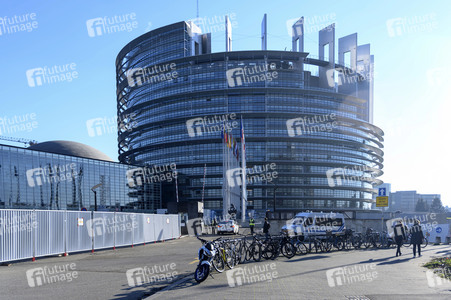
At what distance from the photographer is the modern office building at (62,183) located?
2370 inches

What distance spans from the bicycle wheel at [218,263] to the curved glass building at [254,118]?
3463 inches

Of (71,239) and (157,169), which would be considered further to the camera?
(157,169)

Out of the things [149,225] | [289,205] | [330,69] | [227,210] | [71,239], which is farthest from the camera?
[330,69]

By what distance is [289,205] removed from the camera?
103062 millimetres

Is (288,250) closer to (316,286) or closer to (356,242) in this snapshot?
(316,286)

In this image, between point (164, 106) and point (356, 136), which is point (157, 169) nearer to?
point (164, 106)

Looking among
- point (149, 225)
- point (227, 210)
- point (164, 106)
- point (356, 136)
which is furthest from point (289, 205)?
point (149, 225)

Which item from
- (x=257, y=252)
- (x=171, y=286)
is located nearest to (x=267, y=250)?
(x=257, y=252)

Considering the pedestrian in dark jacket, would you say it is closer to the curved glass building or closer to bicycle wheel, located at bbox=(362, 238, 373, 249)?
bicycle wheel, located at bbox=(362, 238, 373, 249)

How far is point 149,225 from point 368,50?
10354cm

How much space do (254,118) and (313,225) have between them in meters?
78.2

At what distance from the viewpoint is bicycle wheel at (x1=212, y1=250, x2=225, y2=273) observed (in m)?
12.2

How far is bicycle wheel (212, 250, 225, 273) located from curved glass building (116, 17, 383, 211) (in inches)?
3463

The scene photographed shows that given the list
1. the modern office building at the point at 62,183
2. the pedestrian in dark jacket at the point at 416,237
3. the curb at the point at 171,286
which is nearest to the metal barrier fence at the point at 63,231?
the curb at the point at 171,286
